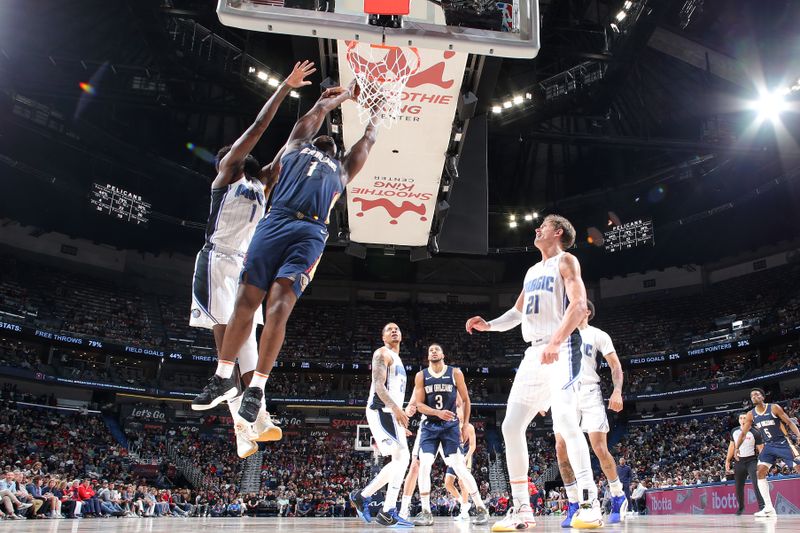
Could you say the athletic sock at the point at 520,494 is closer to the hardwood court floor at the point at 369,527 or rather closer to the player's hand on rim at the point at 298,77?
the hardwood court floor at the point at 369,527

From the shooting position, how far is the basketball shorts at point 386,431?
7.48 metres

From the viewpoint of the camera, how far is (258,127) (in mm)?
4566

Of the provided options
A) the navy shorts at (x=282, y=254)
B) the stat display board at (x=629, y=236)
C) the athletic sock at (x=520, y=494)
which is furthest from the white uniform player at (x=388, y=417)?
the stat display board at (x=629, y=236)

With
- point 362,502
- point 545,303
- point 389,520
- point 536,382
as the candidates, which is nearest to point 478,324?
point 545,303

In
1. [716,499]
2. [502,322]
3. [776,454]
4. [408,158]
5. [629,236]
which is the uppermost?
[629,236]

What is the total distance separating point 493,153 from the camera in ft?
88.7

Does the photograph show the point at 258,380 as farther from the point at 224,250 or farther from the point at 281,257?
the point at 224,250

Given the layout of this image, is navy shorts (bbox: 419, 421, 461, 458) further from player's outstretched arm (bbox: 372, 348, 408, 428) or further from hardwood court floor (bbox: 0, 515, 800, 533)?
player's outstretched arm (bbox: 372, 348, 408, 428)

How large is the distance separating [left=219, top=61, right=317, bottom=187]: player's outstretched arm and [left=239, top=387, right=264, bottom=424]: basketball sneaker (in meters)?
1.70

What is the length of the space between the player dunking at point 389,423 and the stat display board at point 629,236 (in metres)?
22.4

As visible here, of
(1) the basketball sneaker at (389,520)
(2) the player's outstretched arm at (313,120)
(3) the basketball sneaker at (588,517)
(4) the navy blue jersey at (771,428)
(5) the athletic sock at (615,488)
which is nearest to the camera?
(2) the player's outstretched arm at (313,120)

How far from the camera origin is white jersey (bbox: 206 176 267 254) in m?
4.91

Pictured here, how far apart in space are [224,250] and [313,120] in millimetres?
1238

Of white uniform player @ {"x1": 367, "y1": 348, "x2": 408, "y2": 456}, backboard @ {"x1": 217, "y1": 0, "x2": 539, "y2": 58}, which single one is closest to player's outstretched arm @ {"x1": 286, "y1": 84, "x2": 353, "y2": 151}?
backboard @ {"x1": 217, "y1": 0, "x2": 539, "y2": 58}
